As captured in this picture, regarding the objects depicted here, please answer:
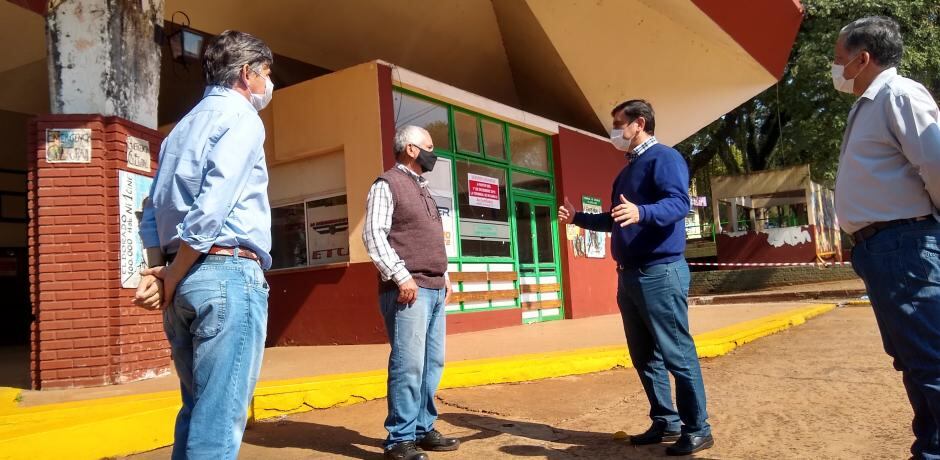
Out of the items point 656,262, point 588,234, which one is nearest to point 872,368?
point 656,262

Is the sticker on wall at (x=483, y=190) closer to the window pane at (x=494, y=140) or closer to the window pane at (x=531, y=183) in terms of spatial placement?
the window pane at (x=494, y=140)

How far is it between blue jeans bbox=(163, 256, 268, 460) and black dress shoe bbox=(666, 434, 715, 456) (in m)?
2.14

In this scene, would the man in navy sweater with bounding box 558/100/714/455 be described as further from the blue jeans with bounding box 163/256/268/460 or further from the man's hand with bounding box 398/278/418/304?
the blue jeans with bounding box 163/256/268/460

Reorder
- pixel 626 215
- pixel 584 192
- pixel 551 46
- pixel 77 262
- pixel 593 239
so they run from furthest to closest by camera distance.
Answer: pixel 593 239, pixel 584 192, pixel 551 46, pixel 77 262, pixel 626 215

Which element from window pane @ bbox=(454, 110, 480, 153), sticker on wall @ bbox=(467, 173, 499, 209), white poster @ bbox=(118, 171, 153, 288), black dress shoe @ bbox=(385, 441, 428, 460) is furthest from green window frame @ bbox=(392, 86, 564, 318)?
black dress shoe @ bbox=(385, 441, 428, 460)

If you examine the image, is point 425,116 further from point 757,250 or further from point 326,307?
point 757,250

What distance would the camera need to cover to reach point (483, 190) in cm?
999

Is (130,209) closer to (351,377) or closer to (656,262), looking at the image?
(351,377)

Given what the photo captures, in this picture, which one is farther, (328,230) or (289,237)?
(289,237)

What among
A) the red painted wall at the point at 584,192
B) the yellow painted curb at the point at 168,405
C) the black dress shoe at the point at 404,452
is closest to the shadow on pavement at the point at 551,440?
the black dress shoe at the point at 404,452

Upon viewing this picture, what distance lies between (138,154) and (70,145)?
527mm

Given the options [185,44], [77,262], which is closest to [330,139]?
[185,44]

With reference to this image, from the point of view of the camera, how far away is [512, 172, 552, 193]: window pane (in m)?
10.8

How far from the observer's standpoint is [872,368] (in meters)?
5.33
